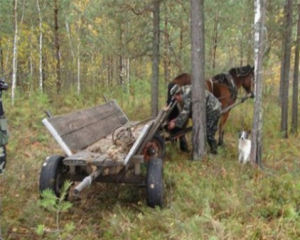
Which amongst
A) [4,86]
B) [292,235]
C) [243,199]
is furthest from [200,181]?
[4,86]

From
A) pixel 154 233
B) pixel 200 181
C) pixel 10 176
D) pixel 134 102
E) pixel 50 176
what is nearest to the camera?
pixel 154 233

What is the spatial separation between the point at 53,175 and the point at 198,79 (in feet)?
12.3

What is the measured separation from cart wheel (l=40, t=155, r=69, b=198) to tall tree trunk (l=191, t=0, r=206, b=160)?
314cm

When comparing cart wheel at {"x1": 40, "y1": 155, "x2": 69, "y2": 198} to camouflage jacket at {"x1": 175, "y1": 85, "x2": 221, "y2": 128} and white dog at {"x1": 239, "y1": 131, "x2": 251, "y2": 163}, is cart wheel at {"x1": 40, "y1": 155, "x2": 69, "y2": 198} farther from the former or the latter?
white dog at {"x1": 239, "y1": 131, "x2": 251, "y2": 163}

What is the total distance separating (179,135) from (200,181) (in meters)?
2.36

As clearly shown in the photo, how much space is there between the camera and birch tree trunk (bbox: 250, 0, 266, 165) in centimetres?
691

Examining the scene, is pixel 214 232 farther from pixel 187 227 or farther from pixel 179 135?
pixel 179 135

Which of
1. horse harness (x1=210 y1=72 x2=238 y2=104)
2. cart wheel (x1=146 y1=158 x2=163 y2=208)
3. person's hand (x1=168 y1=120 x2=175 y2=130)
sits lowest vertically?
cart wheel (x1=146 y1=158 x2=163 y2=208)

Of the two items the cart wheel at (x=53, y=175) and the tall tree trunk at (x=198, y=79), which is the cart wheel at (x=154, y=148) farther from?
the cart wheel at (x=53, y=175)

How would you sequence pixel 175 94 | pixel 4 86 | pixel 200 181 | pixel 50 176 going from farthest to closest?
pixel 175 94 < pixel 200 181 < pixel 50 176 < pixel 4 86

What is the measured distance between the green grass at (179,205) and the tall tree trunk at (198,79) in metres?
0.43

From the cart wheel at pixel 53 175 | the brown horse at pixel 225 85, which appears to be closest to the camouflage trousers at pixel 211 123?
the brown horse at pixel 225 85

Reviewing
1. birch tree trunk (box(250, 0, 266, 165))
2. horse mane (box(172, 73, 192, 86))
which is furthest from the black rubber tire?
horse mane (box(172, 73, 192, 86))

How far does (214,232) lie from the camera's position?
4.26 meters
